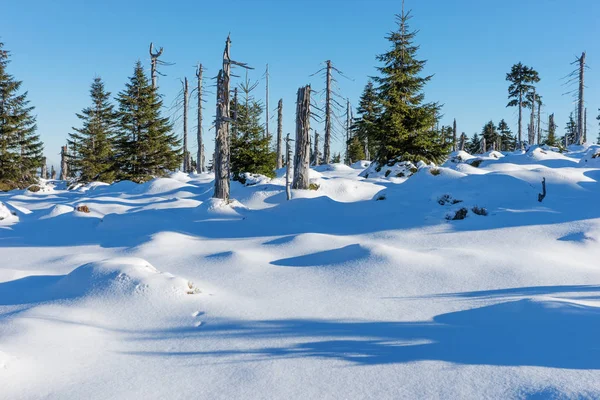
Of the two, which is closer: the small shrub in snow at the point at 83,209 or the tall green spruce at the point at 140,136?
the small shrub in snow at the point at 83,209

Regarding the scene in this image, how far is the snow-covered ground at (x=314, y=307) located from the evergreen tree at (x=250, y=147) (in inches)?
402

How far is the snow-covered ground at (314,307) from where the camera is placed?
2.99 m

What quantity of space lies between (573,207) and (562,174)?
2.74 meters

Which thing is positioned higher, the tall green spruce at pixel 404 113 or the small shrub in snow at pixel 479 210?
the tall green spruce at pixel 404 113

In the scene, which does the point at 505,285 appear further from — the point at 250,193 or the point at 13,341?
the point at 250,193

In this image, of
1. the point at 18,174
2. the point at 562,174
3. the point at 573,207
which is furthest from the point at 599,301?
the point at 18,174

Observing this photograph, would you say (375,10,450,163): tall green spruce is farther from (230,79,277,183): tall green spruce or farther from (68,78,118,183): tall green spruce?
(68,78,118,183): tall green spruce

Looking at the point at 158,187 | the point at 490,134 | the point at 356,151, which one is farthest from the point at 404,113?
the point at 490,134

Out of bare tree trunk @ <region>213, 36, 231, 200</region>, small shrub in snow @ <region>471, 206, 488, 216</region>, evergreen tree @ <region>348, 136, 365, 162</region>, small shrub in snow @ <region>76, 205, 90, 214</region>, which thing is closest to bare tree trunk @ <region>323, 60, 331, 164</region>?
bare tree trunk @ <region>213, 36, 231, 200</region>

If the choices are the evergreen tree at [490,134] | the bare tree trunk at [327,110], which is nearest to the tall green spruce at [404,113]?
the bare tree trunk at [327,110]

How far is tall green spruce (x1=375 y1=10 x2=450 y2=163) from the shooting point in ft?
61.1

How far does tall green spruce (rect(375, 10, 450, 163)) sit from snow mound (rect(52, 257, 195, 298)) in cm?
1550

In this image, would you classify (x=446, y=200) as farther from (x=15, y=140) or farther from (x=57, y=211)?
(x=15, y=140)

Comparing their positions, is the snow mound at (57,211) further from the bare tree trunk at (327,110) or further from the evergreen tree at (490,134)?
the evergreen tree at (490,134)
